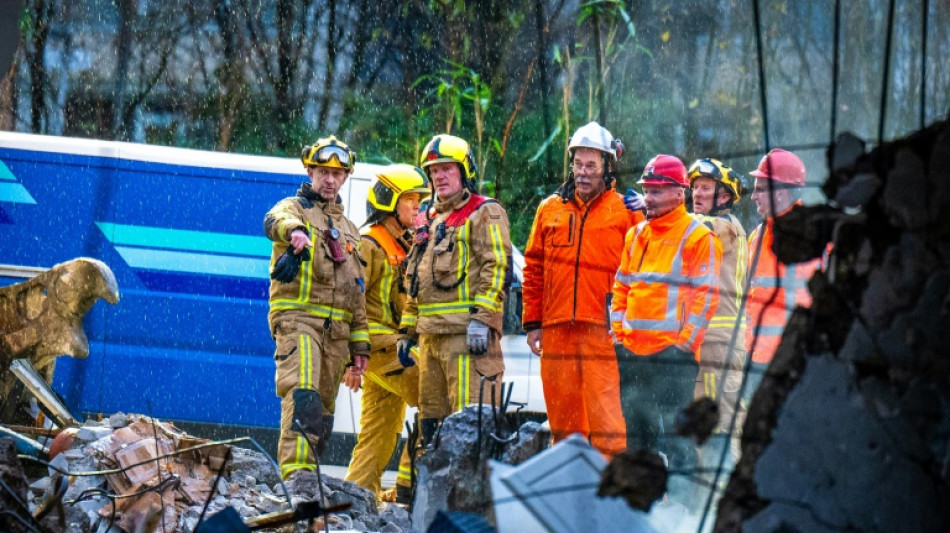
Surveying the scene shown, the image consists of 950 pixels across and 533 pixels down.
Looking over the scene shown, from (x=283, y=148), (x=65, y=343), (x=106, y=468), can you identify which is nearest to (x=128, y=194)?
(x=65, y=343)

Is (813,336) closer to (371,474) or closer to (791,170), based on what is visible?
(791,170)

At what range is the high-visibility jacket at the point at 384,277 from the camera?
764 cm

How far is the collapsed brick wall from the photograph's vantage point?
237 cm

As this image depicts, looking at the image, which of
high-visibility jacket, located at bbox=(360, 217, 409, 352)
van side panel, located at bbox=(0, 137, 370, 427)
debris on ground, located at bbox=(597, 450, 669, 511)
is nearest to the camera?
debris on ground, located at bbox=(597, 450, 669, 511)

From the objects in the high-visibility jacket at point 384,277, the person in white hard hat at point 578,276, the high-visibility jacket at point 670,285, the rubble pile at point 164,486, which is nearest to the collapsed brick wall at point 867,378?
the rubble pile at point 164,486

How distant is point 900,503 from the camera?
236 centimetres

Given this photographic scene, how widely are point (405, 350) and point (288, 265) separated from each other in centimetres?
82

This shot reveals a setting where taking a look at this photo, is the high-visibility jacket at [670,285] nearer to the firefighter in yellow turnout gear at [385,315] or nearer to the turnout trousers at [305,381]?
the firefighter in yellow turnout gear at [385,315]

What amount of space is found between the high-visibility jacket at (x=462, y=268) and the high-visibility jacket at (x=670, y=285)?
2.15ft

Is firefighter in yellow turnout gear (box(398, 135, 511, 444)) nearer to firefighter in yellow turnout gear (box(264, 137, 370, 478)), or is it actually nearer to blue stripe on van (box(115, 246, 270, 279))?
firefighter in yellow turnout gear (box(264, 137, 370, 478))

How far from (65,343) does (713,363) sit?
3720 millimetres

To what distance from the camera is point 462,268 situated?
271 inches

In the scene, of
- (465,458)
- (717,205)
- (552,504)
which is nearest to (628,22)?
(717,205)

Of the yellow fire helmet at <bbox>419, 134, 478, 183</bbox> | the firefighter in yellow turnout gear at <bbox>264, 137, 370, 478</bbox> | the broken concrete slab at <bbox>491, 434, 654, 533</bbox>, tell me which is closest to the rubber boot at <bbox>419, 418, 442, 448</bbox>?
the firefighter in yellow turnout gear at <bbox>264, 137, 370, 478</bbox>
